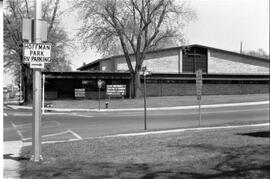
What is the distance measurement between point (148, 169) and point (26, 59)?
11.6ft

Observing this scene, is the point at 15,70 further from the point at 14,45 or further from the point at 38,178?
the point at 38,178

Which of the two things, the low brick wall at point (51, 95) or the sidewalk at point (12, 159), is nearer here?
the sidewalk at point (12, 159)

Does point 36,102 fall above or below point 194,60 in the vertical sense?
below

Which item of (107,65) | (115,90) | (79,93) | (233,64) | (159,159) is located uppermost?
(233,64)

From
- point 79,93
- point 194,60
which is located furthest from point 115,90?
point 194,60

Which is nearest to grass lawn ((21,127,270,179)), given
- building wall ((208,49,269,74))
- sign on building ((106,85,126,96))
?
sign on building ((106,85,126,96))

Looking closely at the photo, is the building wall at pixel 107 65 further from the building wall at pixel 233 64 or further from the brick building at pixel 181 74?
the building wall at pixel 233 64

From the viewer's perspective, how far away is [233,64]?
58875 mm

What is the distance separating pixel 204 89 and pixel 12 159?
44538mm

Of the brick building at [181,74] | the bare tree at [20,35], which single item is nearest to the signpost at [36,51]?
the bare tree at [20,35]

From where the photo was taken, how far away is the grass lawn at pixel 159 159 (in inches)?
259

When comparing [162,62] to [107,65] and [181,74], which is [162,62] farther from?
[107,65]

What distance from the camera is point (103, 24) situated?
37906 mm

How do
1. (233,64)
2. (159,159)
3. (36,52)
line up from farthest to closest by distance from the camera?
(233,64), (36,52), (159,159)
